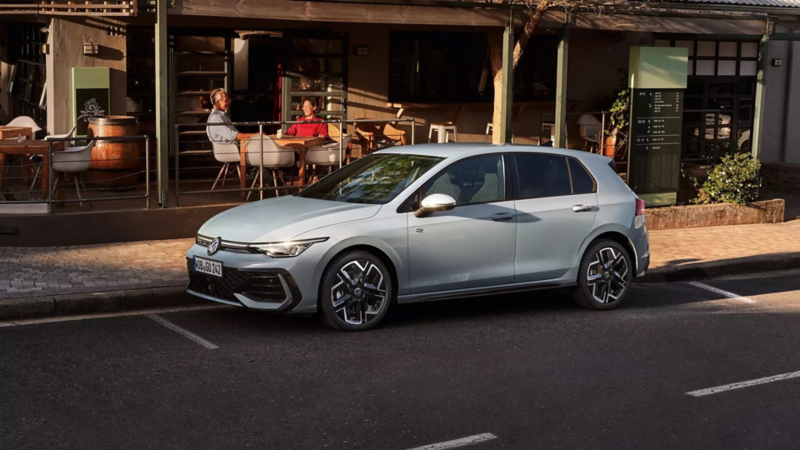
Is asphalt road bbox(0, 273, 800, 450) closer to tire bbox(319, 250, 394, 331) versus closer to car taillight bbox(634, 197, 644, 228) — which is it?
tire bbox(319, 250, 394, 331)

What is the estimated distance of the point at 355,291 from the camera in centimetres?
846

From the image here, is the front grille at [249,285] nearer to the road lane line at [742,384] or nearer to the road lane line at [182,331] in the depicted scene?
the road lane line at [182,331]

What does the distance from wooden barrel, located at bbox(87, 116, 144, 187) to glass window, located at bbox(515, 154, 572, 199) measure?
5.73m

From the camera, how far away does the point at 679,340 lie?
8719 mm

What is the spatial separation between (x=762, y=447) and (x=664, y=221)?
30.1ft

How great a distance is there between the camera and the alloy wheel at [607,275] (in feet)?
31.8

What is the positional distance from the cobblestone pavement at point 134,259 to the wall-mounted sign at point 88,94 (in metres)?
3.21

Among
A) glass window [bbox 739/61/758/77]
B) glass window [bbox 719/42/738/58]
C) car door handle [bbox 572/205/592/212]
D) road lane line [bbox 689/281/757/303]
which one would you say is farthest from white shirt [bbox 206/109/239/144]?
glass window [bbox 739/61/758/77]

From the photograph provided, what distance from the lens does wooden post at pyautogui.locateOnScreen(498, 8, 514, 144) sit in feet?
46.8

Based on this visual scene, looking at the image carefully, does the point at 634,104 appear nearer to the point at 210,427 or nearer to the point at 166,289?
the point at 166,289

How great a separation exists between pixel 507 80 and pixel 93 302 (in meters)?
7.07

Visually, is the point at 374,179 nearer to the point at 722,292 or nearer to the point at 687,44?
the point at 722,292

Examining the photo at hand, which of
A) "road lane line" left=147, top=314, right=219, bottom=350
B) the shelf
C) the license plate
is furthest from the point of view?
the shelf

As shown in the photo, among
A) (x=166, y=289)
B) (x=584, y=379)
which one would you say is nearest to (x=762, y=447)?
(x=584, y=379)
